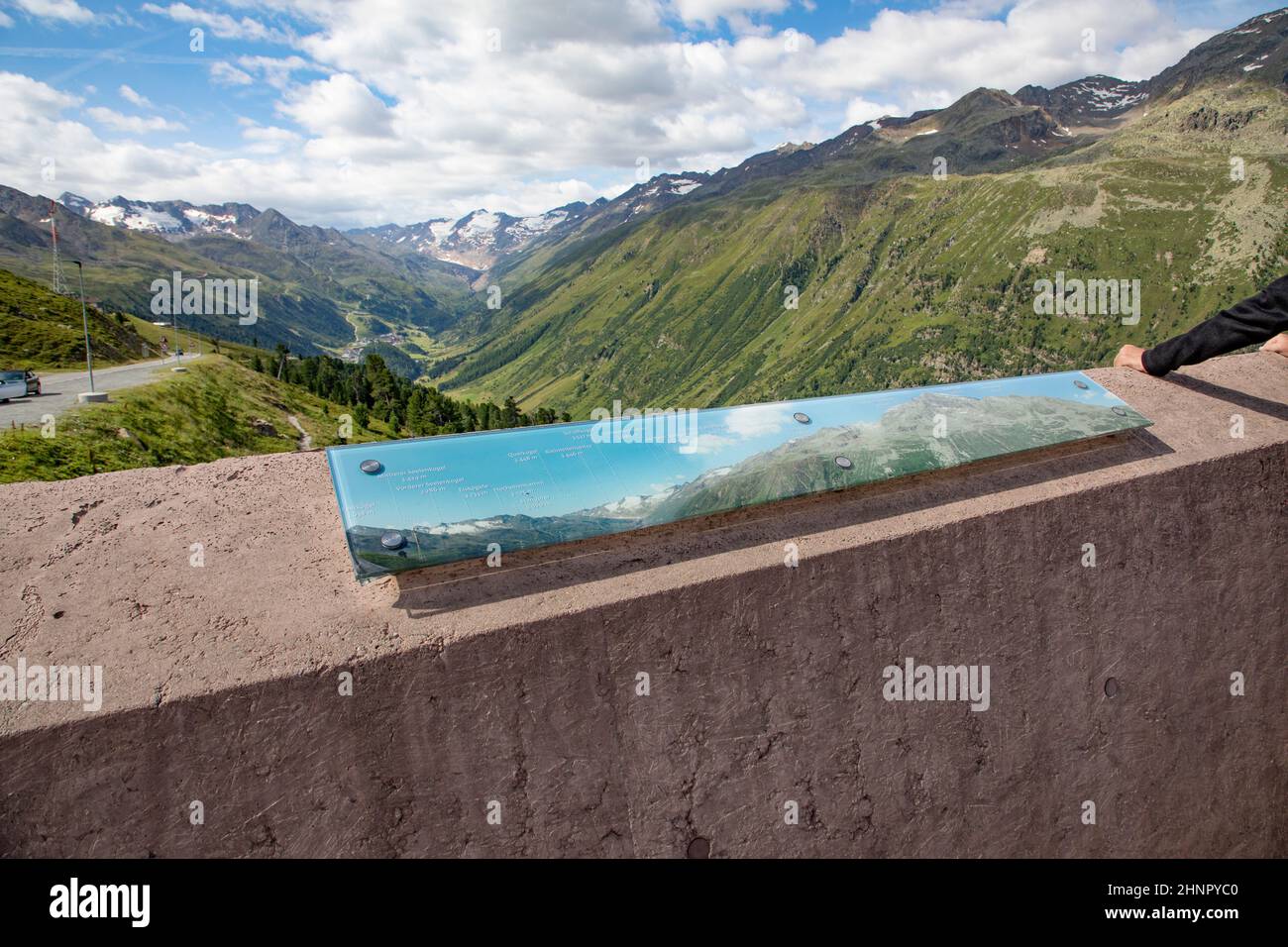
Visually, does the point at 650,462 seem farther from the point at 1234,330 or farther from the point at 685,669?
the point at 1234,330

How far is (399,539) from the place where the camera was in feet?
10.5

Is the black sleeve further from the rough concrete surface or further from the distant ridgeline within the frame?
the distant ridgeline

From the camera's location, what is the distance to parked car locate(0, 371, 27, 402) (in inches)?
1073

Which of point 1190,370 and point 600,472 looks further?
point 1190,370

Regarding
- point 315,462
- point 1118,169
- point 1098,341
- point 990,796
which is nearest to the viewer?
point 315,462

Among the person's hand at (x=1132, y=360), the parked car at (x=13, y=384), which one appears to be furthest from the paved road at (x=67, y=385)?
the person's hand at (x=1132, y=360)

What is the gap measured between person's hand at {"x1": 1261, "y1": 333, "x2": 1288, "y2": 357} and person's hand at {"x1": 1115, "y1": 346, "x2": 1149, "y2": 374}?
84cm

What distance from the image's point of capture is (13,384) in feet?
92.3

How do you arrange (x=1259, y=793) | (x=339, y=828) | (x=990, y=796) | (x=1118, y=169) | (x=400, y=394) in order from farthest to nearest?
(x=1118, y=169), (x=400, y=394), (x=1259, y=793), (x=990, y=796), (x=339, y=828)

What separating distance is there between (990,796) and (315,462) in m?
4.38

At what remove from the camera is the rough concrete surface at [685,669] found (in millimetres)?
2857

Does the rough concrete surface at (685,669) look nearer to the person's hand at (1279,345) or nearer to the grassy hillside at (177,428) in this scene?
the person's hand at (1279,345)

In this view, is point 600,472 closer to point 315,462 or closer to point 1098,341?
point 315,462
